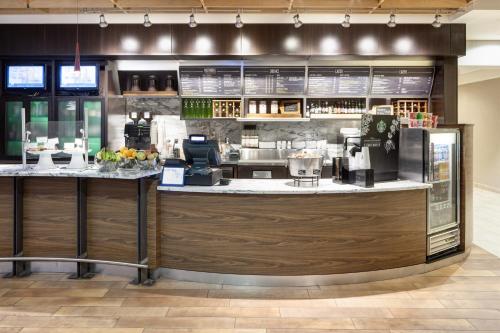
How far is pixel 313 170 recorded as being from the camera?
4.24 m

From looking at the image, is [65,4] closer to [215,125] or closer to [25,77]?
[25,77]

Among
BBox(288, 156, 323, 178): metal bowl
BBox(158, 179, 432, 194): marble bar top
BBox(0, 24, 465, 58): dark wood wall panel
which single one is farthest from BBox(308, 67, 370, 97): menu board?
BBox(288, 156, 323, 178): metal bowl

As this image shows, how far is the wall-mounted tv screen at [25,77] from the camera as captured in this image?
21.7 ft

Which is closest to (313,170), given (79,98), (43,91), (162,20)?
(162,20)

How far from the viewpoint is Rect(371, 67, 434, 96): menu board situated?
681 centimetres

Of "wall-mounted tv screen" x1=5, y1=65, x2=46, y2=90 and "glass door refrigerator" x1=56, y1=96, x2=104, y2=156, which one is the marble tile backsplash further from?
"wall-mounted tv screen" x1=5, y1=65, x2=46, y2=90

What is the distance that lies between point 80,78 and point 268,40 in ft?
8.65

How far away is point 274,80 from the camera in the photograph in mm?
6812

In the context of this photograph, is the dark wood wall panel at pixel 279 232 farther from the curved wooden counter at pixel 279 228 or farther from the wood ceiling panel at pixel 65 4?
the wood ceiling panel at pixel 65 4

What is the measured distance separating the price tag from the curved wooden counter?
64 mm

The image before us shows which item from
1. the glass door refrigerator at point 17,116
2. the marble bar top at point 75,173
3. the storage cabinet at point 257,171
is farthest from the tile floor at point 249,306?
the glass door refrigerator at point 17,116

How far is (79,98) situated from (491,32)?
5.82 metres

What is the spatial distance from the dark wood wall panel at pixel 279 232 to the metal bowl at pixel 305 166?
23 cm

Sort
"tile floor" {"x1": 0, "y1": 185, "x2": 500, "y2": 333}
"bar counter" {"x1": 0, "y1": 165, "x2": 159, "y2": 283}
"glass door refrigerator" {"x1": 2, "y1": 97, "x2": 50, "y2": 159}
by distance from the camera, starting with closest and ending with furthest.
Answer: "tile floor" {"x1": 0, "y1": 185, "x2": 500, "y2": 333} → "bar counter" {"x1": 0, "y1": 165, "x2": 159, "y2": 283} → "glass door refrigerator" {"x1": 2, "y1": 97, "x2": 50, "y2": 159}
